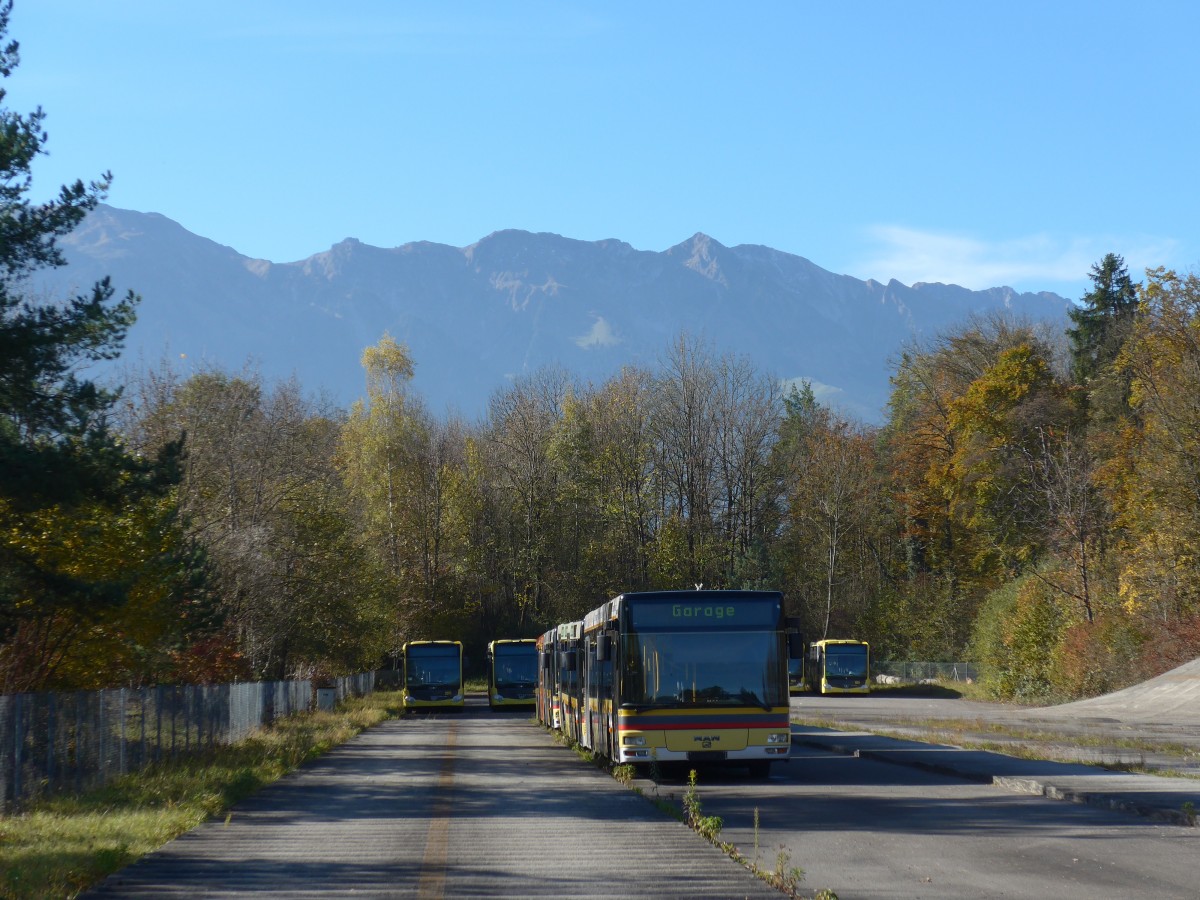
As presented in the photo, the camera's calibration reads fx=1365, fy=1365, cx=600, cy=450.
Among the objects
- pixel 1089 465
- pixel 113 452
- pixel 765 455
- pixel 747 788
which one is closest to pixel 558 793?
pixel 747 788

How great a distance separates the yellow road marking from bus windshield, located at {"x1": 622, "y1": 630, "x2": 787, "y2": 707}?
132 inches

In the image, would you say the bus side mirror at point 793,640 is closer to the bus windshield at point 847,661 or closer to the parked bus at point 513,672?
the parked bus at point 513,672

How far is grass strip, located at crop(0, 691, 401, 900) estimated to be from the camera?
11.3m

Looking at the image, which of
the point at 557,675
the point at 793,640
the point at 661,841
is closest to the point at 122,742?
the point at 793,640

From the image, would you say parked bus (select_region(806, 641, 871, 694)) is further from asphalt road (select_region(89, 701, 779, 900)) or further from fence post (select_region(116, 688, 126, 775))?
fence post (select_region(116, 688, 126, 775))

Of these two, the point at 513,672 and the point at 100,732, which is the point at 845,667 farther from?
the point at 100,732

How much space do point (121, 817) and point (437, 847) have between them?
4.53 meters

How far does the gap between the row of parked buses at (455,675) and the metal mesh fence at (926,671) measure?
74.2 feet

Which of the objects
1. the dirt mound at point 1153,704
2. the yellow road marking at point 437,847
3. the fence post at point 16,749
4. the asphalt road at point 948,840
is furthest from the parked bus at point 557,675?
the dirt mound at point 1153,704

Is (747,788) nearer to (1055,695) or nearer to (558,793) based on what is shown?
(558,793)

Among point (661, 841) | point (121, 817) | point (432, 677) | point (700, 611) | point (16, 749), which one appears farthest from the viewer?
point (432, 677)

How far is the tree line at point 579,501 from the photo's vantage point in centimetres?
1921

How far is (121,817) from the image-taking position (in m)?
A: 15.5

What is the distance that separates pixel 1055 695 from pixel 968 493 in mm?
18907
